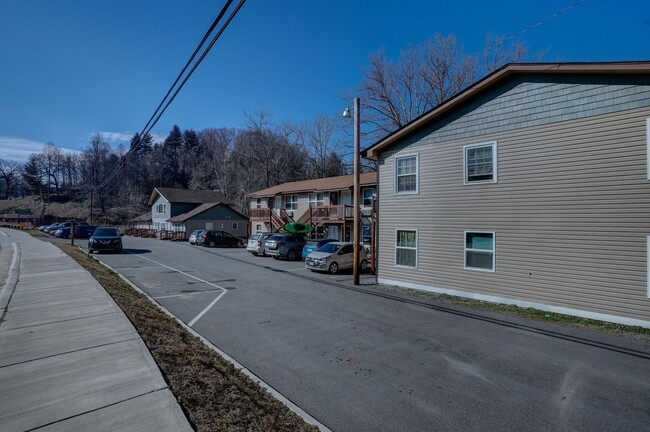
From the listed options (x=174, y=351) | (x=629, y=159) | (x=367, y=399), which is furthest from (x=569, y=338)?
(x=174, y=351)

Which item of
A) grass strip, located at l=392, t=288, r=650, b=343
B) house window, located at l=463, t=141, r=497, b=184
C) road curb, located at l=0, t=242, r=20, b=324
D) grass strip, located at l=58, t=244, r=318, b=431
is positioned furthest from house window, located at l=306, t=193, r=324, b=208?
grass strip, located at l=58, t=244, r=318, b=431

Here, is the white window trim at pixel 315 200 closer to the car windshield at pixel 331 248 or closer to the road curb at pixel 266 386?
the car windshield at pixel 331 248

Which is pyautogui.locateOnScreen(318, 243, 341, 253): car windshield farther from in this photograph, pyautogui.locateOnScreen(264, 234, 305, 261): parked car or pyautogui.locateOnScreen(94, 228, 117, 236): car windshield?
pyautogui.locateOnScreen(94, 228, 117, 236): car windshield

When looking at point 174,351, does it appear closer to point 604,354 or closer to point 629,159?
point 604,354

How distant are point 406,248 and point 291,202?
72.4ft

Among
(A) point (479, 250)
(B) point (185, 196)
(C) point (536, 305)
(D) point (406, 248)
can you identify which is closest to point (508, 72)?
(A) point (479, 250)

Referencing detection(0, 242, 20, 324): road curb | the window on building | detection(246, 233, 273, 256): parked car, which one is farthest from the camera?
the window on building

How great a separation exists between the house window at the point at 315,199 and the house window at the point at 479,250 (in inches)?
769

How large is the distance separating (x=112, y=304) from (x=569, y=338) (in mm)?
10711

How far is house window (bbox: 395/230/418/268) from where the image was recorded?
13.5 meters

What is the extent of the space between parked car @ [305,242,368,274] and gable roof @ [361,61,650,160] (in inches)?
211

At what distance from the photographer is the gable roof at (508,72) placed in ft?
29.1

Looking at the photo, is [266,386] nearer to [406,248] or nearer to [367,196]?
[406,248]

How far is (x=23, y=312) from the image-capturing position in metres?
7.78
